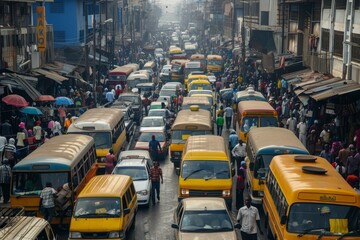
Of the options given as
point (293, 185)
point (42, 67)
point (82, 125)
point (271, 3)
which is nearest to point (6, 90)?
point (82, 125)

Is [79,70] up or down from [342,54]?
down

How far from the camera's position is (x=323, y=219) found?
15.6m

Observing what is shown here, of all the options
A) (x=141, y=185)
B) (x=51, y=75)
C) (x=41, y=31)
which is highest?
(x=41, y=31)

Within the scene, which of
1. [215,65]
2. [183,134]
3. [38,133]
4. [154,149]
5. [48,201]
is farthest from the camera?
[215,65]

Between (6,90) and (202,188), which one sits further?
(6,90)

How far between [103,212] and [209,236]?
3.10 m

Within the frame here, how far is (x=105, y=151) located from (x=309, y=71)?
18.8 m

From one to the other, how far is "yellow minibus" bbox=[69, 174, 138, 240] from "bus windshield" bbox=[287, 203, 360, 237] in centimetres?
462

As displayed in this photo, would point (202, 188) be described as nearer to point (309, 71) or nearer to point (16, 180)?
point (16, 180)

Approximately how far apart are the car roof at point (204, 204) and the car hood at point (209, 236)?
3.14 ft

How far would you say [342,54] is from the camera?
35031 millimetres

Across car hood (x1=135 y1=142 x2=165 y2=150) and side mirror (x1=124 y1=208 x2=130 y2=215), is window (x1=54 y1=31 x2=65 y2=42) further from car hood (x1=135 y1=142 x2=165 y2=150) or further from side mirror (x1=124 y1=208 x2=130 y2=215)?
side mirror (x1=124 y1=208 x2=130 y2=215)

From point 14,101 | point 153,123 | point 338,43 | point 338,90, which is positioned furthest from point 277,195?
point 338,43

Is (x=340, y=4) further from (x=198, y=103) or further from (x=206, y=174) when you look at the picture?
(x=206, y=174)
